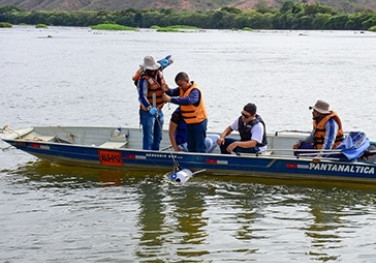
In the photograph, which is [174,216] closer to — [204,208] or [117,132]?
[204,208]

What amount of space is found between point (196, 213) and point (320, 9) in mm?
120902

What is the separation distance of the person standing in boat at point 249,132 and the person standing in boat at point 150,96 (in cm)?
146

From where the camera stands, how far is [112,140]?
15.8 meters

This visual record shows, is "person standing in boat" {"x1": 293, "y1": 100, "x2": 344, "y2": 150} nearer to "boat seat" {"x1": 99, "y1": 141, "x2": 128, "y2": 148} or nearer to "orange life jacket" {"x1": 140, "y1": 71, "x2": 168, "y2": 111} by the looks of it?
"orange life jacket" {"x1": 140, "y1": 71, "x2": 168, "y2": 111}

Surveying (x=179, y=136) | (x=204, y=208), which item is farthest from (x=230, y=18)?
(x=204, y=208)

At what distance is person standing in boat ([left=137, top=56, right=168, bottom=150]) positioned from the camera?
1348 centimetres

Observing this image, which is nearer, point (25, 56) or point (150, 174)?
point (150, 174)

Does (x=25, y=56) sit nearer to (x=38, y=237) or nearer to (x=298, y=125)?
(x=298, y=125)

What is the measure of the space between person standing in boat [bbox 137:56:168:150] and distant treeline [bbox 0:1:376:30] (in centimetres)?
10308

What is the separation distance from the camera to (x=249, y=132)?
42.8 ft

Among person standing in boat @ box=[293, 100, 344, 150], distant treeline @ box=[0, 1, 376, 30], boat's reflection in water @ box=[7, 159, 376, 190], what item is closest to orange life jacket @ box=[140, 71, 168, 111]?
boat's reflection in water @ box=[7, 159, 376, 190]

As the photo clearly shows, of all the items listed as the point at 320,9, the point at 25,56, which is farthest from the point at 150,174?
the point at 320,9

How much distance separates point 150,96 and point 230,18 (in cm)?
12846

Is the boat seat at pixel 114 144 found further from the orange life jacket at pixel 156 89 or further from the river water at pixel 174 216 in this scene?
the orange life jacket at pixel 156 89
